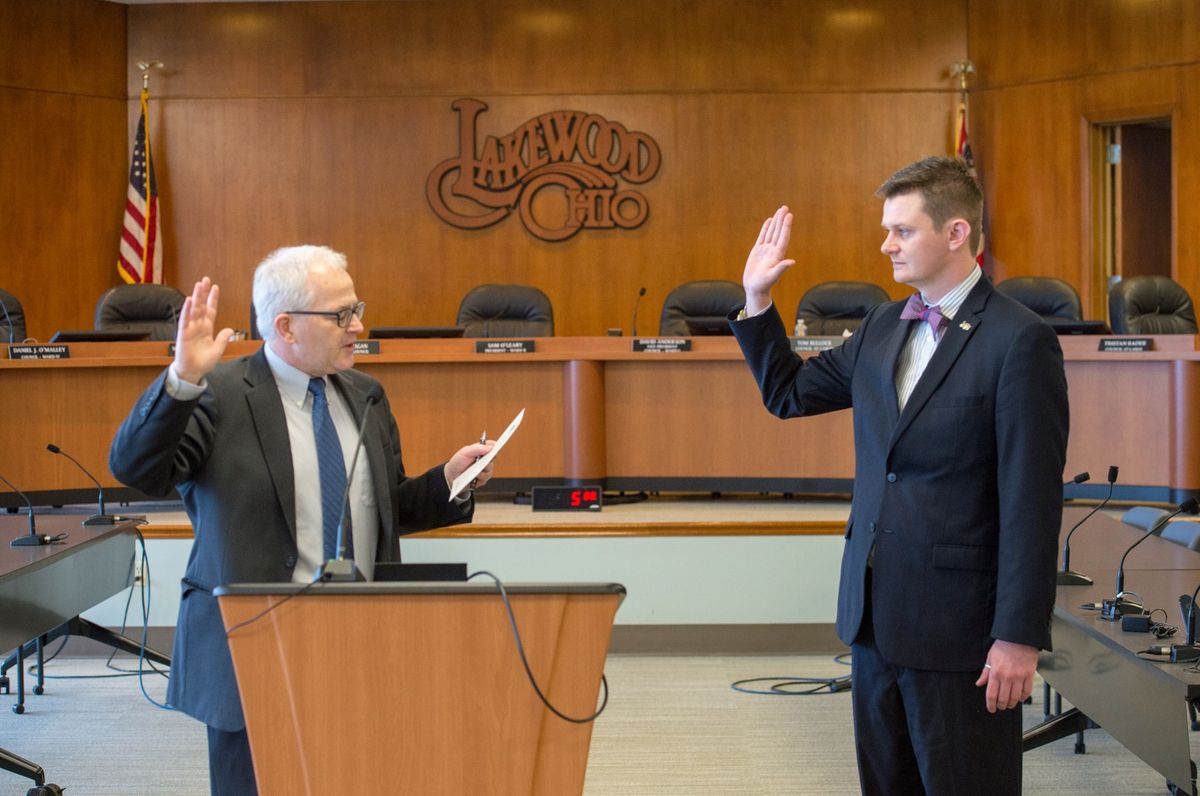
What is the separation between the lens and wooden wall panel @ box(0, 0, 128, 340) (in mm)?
8703

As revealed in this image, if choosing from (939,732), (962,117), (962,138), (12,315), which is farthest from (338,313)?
(962,117)

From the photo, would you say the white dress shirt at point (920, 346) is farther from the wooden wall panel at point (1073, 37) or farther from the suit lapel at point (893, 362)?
the wooden wall panel at point (1073, 37)

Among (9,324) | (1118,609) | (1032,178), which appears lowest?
(1118,609)

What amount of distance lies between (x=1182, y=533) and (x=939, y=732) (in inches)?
94.8

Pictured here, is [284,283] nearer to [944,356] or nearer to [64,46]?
[944,356]

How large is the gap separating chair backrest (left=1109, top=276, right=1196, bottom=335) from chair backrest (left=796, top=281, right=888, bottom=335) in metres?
1.28

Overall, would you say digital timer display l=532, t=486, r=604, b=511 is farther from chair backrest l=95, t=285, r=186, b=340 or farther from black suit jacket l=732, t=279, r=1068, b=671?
black suit jacket l=732, t=279, r=1068, b=671

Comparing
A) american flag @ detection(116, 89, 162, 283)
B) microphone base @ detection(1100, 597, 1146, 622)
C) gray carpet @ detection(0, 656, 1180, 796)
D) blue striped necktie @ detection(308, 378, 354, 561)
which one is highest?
american flag @ detection(116, 89, 162, 283)

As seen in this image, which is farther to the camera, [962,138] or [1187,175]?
[962,138]

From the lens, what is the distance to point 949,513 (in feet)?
7.23

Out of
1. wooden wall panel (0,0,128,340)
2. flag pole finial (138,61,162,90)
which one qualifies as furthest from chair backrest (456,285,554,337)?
flag pole finial (138,61,162,90)

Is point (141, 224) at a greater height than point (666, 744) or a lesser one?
greater

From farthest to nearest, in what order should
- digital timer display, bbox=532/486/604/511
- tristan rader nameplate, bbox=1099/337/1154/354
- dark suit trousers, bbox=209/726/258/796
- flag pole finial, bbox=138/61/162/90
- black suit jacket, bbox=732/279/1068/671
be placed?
flag pole finial, bbox=138/61/162/90, tristan rader nameplate, bbox=1099/337/1154/354, digital timer display, bbox=532/486/604/511, dark suit trousers, bbox=209/726/258/796, black suit jacket, bbox=732/279/1068/671

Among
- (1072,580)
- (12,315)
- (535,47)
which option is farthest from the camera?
(535,47)
